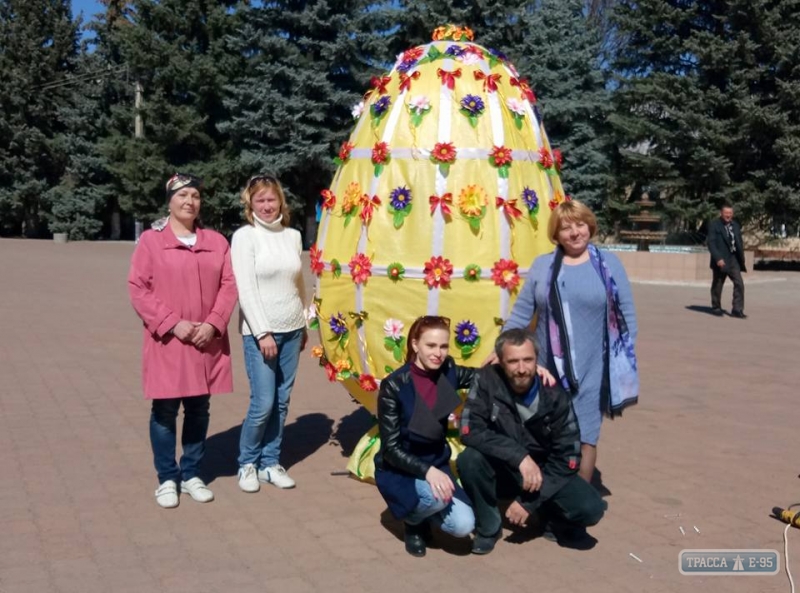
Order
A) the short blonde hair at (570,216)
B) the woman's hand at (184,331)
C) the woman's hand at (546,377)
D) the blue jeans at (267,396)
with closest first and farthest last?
the woman's hand at (546,377), the short blonde hair at (570,216), the woman's hand at (184,331), the blue jeans at (267,396)

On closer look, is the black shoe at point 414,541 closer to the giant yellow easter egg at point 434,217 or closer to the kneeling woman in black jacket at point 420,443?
the kneeling woman in black jacket at point 420,443

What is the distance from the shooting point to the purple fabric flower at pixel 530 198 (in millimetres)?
4883

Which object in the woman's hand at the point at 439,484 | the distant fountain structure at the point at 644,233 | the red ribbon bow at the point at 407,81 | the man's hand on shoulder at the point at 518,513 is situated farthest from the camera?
the distant fountain structure at the point at 644,233

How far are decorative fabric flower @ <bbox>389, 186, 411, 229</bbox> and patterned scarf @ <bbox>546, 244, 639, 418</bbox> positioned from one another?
35.6 inches

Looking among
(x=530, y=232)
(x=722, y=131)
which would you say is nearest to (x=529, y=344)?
(x=530, y=232)

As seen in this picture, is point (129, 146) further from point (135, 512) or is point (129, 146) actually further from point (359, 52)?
point (135, 512)

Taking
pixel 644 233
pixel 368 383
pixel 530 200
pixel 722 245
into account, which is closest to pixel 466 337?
pixel 368 383

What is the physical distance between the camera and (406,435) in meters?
4.11

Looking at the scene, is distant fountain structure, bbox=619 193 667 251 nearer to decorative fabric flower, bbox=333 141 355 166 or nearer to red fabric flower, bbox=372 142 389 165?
decorative fabric flower, bbox=333 141 355 166

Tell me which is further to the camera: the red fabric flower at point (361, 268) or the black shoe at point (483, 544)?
the red fabric flower at point (361, 268)

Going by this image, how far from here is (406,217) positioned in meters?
4.81

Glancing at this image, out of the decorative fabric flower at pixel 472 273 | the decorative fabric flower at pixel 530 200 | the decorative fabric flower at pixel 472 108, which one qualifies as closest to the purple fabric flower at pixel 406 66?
the decorative fabric flower at pixel 472 108

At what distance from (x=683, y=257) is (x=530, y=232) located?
1661 centimetres

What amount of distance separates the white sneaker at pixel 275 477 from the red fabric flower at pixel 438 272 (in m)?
1.43
